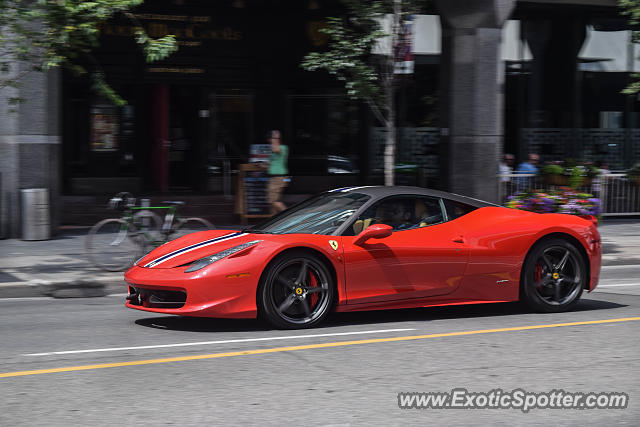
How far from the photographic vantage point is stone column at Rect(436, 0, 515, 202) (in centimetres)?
1759

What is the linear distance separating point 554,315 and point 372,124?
13712mm

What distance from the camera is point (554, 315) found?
27.8ft

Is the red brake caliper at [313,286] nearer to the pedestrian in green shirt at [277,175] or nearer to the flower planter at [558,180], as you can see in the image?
the pedestrian in green shirt at [277,175]

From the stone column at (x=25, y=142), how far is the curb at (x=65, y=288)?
Answer: 193 inches

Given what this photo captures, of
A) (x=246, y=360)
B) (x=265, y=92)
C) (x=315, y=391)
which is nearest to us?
(x=315, y=391)

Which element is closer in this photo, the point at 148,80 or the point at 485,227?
the point at 485,227

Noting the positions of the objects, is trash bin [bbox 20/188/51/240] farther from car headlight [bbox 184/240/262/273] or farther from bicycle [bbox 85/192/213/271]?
car headlight [bbox 184/240/262/273]

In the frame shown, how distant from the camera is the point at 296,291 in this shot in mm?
7516

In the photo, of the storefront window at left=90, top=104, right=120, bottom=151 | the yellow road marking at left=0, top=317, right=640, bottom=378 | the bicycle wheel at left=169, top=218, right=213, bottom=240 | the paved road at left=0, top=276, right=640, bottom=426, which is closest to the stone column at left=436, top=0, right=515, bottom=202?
the bicycle wheel at left=169, top=218, right=213, bottom=240

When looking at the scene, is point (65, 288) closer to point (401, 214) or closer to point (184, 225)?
point (184, 225)

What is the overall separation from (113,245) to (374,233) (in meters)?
4.98

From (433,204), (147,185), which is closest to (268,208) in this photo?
(147,185)

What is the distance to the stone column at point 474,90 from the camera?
57.7 feet

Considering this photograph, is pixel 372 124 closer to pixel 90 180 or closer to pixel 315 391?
pixel 90 180
